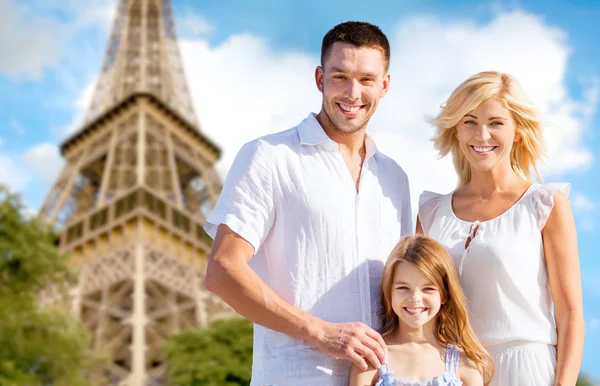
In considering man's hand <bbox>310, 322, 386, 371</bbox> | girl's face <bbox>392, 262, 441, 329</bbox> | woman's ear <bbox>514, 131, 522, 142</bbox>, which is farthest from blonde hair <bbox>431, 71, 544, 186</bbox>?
man's hand <bbox>310, 322, 386, 371</bbox>

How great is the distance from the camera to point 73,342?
1425cm

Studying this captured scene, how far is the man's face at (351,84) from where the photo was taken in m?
2.93

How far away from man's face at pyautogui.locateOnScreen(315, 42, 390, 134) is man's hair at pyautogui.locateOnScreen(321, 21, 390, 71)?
0.07 ft

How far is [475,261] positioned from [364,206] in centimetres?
56

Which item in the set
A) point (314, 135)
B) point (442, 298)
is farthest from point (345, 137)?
point (442, 298)

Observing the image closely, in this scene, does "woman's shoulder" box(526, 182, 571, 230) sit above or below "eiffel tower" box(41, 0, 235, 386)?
below

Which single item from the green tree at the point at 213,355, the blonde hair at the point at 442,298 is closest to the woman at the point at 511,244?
the blonde hair at the point at 442,298

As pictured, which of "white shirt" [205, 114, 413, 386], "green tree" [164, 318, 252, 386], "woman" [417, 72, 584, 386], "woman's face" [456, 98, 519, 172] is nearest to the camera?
"white shirt" [205, 114, 413, 386]

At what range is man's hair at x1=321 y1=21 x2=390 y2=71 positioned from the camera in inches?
115

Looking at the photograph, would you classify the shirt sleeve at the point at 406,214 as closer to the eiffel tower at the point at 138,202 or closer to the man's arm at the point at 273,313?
the man's arm at the point at 273,313

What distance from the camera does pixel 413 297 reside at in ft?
Answer: 9.27

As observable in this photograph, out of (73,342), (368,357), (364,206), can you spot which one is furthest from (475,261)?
(73,342)

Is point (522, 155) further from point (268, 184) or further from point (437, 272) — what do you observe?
point (268, 184)

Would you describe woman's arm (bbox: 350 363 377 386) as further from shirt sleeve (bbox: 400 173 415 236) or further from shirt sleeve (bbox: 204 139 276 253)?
shirt sleeve (bbox: 400 173 415 236)
